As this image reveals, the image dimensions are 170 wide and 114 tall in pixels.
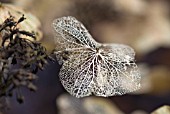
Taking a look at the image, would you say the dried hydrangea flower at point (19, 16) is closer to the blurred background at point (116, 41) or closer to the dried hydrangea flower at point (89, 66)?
the dried hydrangea flower at point (89, 66)

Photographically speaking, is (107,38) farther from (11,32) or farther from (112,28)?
(11,32)

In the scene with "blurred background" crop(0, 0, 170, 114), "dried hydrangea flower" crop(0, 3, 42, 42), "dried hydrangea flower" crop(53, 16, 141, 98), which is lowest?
"blurred background" crop(0, 0, 170, 114)

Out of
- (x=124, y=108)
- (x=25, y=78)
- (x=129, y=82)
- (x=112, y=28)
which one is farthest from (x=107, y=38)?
(x=25, y=78)

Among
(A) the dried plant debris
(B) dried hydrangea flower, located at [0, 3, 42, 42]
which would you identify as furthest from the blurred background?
(A) the dried plant debris

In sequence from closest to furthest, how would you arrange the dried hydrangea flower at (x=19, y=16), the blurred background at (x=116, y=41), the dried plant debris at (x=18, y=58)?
the dried plant debris at (x=18, y=58) → the dried hydrangea flower at (x=19, y=16) → the blurred background at (x=116, y=41)

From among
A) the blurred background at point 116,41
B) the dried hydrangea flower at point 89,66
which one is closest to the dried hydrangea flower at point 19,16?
the dried hydrangea flower at point 89,66

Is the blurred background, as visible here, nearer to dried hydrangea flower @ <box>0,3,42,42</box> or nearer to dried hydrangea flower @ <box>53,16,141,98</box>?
dried hydrangea flower @ <box>0,3,42,42</box>

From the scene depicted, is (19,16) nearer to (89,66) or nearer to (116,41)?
(89,66)
